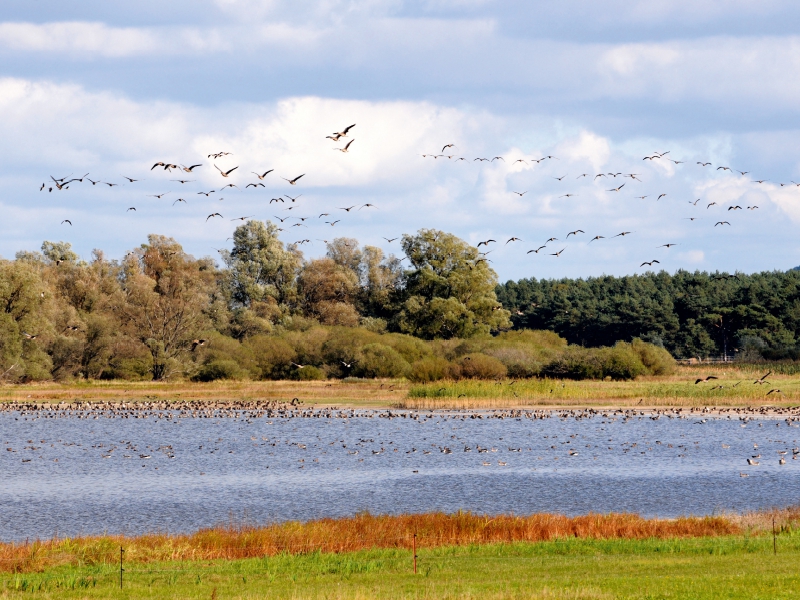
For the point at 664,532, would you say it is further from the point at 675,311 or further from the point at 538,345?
the point at 675,311

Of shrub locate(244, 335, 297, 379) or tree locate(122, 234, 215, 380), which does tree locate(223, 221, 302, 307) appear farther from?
shrub locate(244, 335, 297, 379)

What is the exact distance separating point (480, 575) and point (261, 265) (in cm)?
9933

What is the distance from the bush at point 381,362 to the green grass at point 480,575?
66213 mm

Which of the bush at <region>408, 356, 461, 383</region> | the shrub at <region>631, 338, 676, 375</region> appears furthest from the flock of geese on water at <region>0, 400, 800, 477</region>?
the shrub at <region>631, 338, 676, 375</region>

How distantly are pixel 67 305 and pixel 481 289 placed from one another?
143ft

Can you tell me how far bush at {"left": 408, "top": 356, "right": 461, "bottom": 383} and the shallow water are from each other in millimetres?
16766

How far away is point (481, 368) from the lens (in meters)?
82.9

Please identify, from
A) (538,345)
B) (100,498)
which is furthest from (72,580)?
(538,345)

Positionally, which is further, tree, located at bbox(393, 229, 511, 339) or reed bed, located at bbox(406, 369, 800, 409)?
tree, located at bbox(393, 229, 511, 339)

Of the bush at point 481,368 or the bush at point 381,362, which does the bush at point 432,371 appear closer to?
the bush at point 481,368

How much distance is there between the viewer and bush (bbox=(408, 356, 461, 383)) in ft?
266

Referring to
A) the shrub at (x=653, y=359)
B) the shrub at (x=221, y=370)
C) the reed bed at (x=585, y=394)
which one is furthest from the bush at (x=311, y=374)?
the shrub at (x=653, y=359)

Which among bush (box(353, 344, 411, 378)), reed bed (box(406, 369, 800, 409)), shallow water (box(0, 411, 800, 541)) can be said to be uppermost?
bush (box(353, 344, 411, 378))

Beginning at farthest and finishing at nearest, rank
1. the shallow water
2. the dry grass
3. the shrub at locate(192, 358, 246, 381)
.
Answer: the shrub at locate(192, 358, 246, 381), the dry grass, the shallow water
